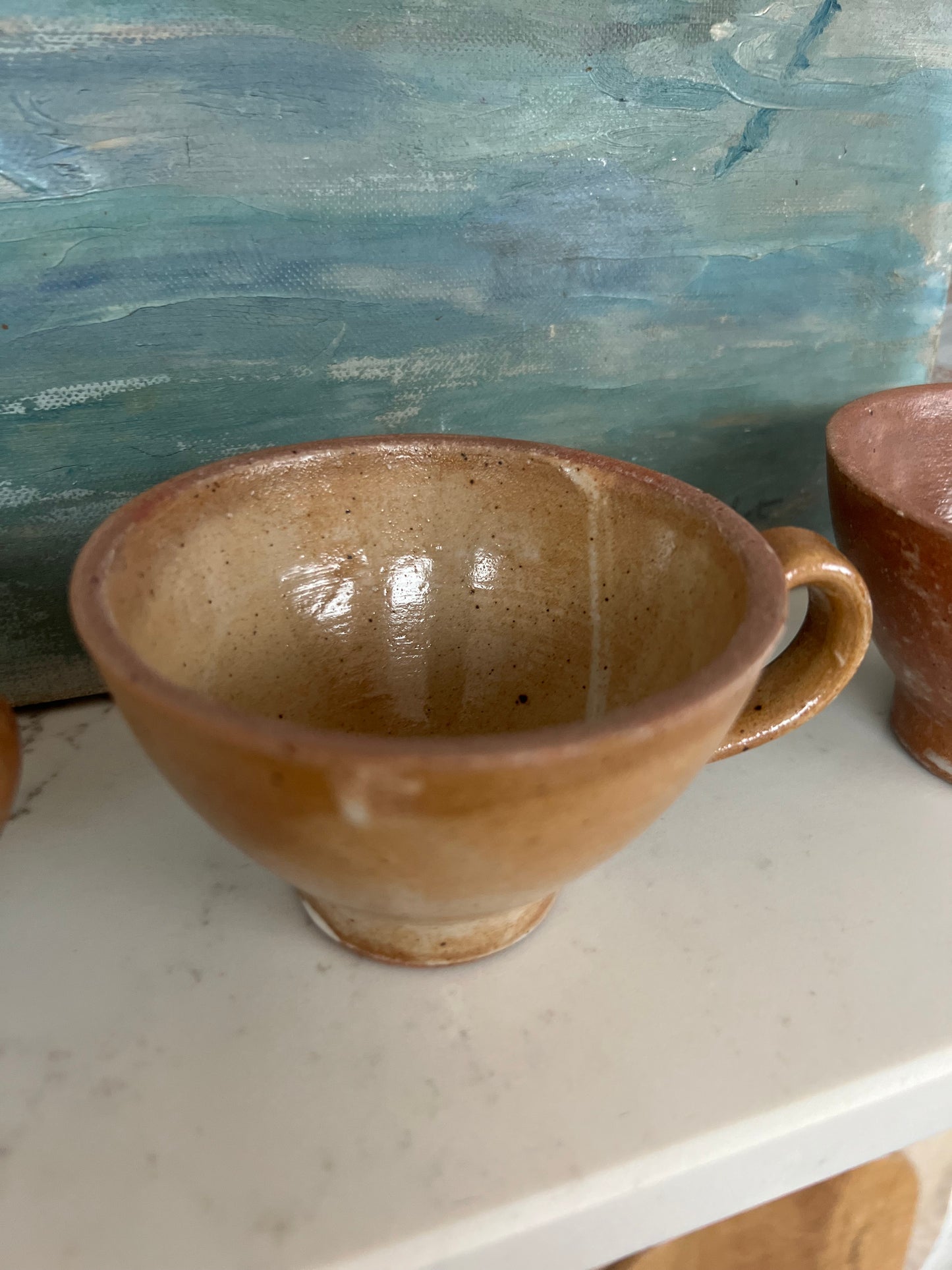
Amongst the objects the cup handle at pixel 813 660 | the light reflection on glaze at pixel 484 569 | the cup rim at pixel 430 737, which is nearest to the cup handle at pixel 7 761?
the cup rim at pixel 430 737

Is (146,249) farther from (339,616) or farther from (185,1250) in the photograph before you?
(185,1250)

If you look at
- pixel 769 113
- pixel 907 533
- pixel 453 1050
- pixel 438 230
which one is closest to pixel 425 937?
pixel 453 1050

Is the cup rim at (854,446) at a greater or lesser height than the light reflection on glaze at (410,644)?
greater

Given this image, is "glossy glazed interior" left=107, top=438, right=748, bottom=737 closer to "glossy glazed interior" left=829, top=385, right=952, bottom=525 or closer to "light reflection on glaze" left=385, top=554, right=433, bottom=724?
"light reflection on glaze" left=385, top=554, right=433, bottom=724

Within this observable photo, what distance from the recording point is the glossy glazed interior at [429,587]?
0.50m

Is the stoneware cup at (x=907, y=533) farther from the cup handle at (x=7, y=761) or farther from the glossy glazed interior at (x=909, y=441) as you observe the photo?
the cup handle at (x=7, y=761)

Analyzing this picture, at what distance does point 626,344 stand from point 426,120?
0.70ft

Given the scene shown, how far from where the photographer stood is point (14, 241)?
540mm

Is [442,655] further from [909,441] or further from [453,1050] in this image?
[909,441]

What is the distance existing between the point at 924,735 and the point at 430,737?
391mm

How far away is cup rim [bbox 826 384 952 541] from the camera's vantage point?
20.6 inches

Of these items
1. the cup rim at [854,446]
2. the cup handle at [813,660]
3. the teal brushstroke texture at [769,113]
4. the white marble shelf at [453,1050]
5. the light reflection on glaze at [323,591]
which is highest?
the teal brushstroke texture at [769,113]

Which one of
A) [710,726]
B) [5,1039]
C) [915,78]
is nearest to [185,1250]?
[5,1039]

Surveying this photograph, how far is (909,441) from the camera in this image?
71 centimetres
